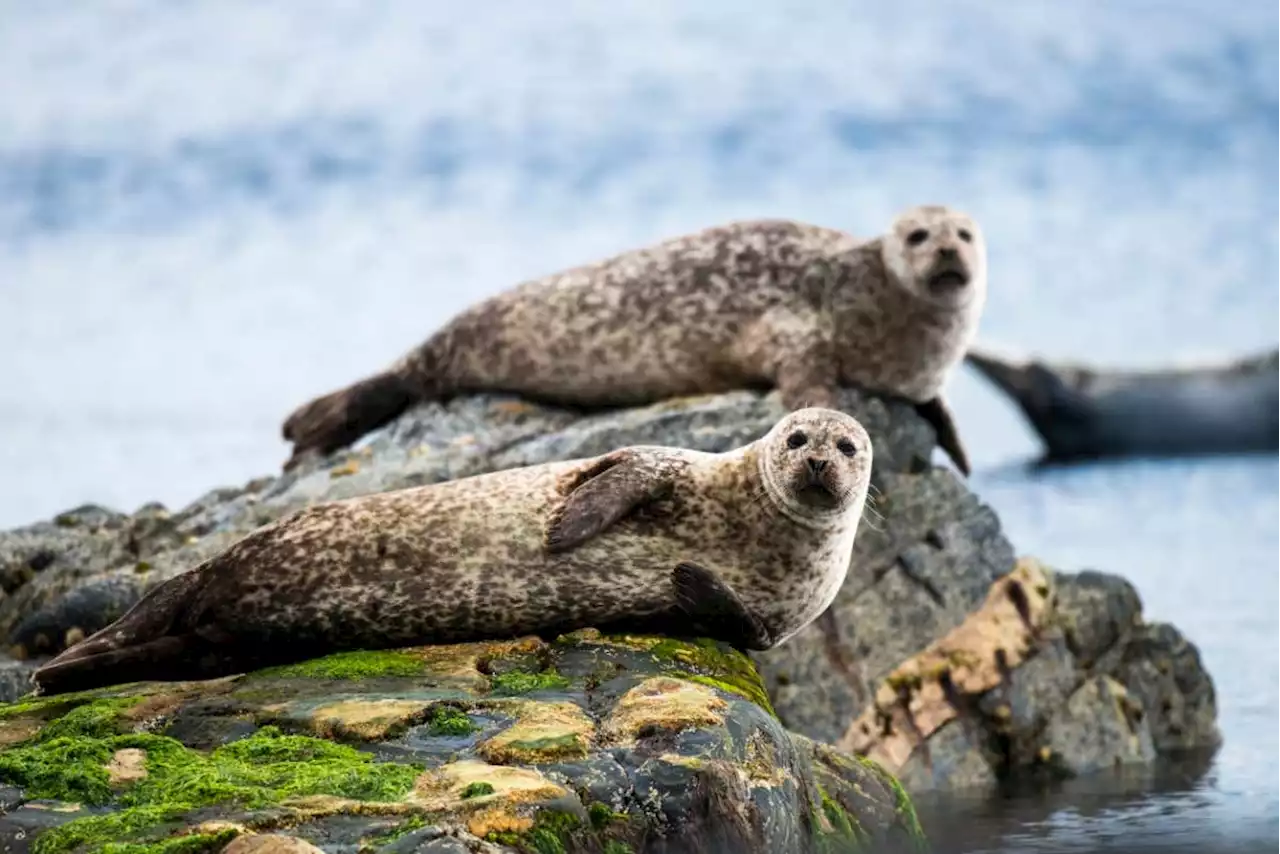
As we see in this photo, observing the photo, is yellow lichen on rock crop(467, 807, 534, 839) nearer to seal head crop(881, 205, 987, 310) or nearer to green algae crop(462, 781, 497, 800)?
green algae crop(462, 781, 497, 800)

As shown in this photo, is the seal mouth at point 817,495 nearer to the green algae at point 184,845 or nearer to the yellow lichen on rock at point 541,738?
the yellow lichen on rock at point 541,738

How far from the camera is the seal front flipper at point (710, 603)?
26.5ft

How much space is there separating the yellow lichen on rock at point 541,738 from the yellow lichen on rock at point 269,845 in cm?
96

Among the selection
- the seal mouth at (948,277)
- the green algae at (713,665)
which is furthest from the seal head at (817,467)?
the seal mouth at (948,277)

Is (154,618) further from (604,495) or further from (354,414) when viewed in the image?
(354,414)

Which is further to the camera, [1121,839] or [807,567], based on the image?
[1121,839]

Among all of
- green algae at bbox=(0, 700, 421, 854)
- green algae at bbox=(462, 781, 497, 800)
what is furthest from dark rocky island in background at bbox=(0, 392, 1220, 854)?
green algae at bbox=(462, 781, 497, 800)

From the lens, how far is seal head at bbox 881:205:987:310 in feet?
38.9

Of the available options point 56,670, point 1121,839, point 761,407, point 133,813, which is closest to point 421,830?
point 133,813

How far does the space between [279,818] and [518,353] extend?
7.08 meters

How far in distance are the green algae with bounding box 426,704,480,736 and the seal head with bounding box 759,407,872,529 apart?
1.87 m

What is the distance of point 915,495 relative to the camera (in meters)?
12.5

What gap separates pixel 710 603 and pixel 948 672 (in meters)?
4.92

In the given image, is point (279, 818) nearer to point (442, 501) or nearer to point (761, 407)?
point (442, 501)
